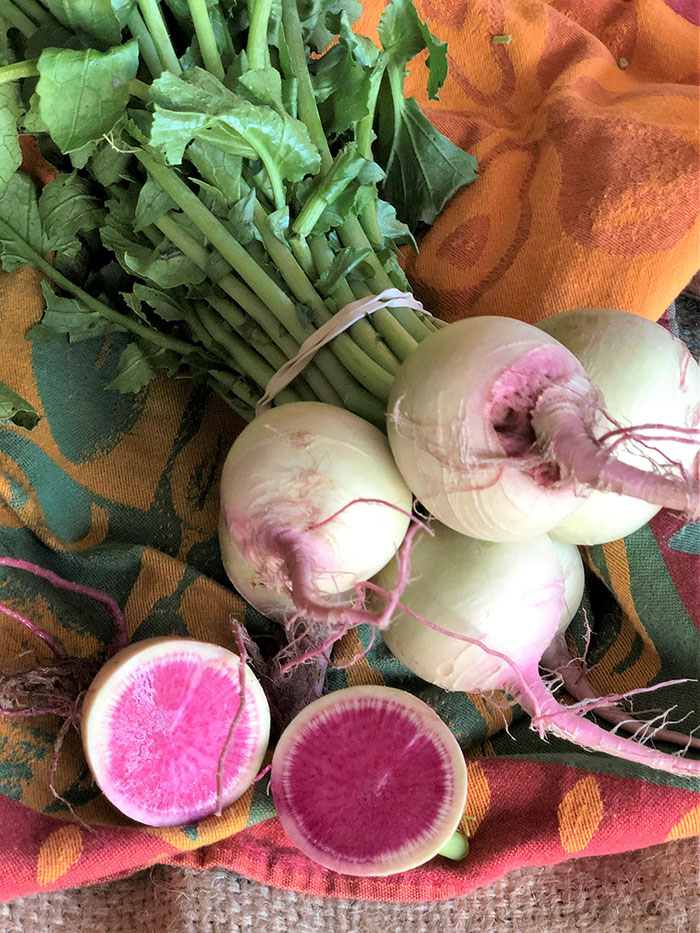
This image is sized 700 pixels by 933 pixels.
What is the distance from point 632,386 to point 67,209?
1.93 ft

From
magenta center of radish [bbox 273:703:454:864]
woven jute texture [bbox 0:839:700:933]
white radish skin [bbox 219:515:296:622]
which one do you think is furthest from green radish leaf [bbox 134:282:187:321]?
woven jute texture [bbox 0:839:700:933]

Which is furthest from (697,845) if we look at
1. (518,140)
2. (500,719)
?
(518,140)

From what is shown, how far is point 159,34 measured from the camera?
70 centimetres

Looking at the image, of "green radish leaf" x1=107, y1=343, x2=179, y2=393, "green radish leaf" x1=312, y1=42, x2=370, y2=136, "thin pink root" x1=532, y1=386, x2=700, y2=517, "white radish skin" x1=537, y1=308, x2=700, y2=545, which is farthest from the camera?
"green radish leaf" x1=107, y1=343, x2=179, y2=393

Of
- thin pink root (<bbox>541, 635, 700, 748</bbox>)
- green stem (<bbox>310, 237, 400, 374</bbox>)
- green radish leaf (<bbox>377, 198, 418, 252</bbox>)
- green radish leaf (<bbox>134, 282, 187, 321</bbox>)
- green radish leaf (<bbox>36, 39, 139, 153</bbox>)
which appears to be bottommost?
thin pink root (<bbox>541, 635, 700, 748</bbox>)

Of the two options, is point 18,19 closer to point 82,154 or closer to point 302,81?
point 82,154

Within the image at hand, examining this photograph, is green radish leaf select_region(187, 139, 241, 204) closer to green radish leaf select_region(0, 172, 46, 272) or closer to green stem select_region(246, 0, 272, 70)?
green stem select_region(246, 0, 272, 70)

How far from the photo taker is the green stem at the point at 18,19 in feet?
2.50

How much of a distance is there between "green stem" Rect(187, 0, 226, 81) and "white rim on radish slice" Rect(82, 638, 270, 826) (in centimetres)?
52

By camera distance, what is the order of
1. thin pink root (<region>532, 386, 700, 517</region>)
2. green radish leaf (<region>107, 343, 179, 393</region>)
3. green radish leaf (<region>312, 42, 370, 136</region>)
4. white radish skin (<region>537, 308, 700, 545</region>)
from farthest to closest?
1. green radish leaf (<region>107, 343, 179, 393</region>)
2. green radish leaf (<region>312, 42, 370, 136</region>)
3. white radish skin (<region>537, 308, 700, 545</region>)
4. thin pink root (<region>532, 386, 700, 517</region>)

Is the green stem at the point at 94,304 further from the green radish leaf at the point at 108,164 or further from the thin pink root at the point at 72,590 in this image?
the thin pink root at the point at 72,590

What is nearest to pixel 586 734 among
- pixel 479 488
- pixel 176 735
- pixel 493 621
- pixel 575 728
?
pixel 575 728

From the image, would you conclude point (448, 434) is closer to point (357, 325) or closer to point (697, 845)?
point (357, 325)

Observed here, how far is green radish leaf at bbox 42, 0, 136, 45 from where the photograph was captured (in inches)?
26.1
